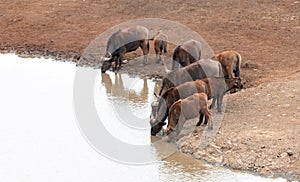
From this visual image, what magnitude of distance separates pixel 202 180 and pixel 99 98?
14.9 feet

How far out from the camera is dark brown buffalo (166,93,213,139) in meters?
12.9

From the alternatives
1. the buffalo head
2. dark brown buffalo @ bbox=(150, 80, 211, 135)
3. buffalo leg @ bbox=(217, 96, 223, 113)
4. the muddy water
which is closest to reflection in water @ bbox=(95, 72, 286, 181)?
the muddy water

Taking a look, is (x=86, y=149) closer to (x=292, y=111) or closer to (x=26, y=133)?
(x=26, y=133)

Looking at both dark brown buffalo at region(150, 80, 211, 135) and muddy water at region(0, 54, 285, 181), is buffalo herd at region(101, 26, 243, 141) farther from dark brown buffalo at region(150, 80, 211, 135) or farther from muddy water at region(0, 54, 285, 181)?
muddy water at region(0, 54, 285, 181)

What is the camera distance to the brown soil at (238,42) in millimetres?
12281

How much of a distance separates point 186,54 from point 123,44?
2.03m

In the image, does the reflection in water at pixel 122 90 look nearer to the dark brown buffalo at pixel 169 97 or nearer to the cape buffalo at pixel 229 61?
the cape buffalo at pixel 229 61

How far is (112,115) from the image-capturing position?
14688 mm

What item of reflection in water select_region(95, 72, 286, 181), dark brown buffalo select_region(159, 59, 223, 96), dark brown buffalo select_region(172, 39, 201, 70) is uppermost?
dark brown buffalo select_region(172, 39, 201, 70)

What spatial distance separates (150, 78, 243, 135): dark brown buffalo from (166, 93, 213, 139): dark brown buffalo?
1.27 feet

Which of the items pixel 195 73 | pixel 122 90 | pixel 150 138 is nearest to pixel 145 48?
pixel 122 90

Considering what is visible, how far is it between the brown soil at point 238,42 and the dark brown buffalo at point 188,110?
1.59ft

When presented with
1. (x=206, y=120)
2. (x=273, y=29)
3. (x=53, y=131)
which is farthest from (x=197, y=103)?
(x=273, y=29)

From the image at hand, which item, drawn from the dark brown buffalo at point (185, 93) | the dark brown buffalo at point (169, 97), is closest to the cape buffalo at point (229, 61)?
the dark brown buffalo at point (185, 93)
